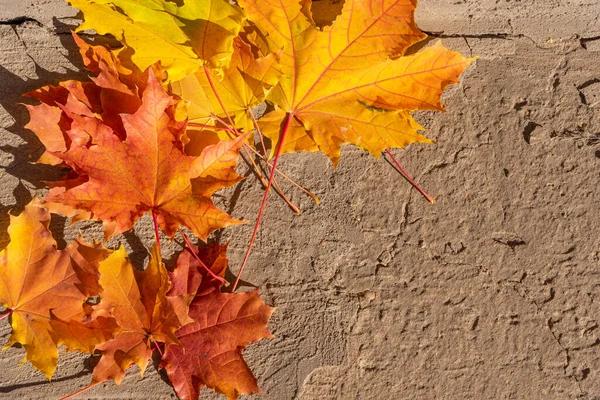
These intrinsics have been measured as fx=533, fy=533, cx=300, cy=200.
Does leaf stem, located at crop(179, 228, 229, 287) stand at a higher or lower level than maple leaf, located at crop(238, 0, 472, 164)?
lower

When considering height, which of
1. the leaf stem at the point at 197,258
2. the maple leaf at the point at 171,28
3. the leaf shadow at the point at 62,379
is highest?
the maple leaf at the point at 171,28

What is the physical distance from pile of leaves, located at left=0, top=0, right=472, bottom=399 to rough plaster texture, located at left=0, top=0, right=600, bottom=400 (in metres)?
0.13

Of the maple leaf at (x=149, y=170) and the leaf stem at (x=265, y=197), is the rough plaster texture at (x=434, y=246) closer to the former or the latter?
the leaf stem at (x=265, y=197)

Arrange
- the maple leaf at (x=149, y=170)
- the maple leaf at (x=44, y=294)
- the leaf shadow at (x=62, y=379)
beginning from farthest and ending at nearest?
the leaf shadow at (x=62, y=379)
the maple leaf at (x=44, y=294)
the maple leaf at (x=149, y=170)

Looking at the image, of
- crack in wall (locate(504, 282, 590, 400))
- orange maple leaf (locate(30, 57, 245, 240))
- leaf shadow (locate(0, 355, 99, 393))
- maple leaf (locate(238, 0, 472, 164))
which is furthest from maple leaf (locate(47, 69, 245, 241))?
crack in wall (locate(504, 282, 590, 400))

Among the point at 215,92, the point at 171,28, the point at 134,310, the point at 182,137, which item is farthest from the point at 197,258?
the point at 171,28

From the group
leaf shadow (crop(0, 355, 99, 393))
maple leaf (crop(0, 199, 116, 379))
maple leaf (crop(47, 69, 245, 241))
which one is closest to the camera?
maple leaf (crop(47, 69, 245, 241))

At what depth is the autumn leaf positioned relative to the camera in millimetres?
1245

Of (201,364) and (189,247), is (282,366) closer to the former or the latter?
(201,364)

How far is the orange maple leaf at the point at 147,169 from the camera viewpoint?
1148 millimetres

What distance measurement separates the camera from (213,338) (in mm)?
1282

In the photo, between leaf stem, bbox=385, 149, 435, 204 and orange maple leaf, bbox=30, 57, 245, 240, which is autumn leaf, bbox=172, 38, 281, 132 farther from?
leaf stem, bbox=385, 149, 435, 204

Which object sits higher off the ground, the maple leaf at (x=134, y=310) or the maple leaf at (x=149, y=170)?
the maple leaf at (x=149, y=170)

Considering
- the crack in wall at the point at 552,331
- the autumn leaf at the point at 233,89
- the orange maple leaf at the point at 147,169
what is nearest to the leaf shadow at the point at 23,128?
the orange maple leaf at the point at 147,169
